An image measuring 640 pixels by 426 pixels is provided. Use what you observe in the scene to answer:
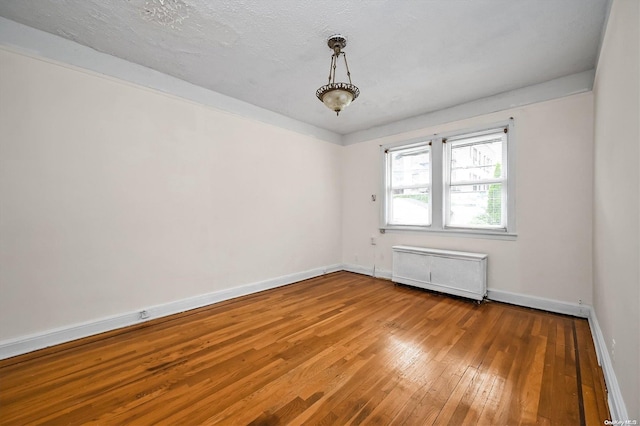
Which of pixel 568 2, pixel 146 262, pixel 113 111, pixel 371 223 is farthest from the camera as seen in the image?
pixel 371 223

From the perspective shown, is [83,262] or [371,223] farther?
[371,223]

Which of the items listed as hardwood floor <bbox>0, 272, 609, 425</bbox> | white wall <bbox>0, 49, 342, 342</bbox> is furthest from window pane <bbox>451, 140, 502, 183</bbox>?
white wall <bbox>0, 49, 342, 342</bbox>

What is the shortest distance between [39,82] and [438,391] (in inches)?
168

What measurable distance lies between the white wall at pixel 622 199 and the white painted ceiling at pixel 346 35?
1.97 feet

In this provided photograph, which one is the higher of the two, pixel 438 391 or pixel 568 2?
pixel 568 2

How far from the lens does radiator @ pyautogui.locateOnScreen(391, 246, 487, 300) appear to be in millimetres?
3645

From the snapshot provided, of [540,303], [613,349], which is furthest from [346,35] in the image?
[540,303]

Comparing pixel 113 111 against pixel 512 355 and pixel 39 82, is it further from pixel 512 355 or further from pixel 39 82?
pixel 512 355

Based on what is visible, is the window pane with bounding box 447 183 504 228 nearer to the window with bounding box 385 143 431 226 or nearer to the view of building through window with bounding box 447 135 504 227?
the view of building through window with bounding box 447 135 504 227

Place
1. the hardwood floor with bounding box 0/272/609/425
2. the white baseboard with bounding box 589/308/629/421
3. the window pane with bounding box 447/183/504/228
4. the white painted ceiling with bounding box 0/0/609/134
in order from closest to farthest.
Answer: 1. the white baseboard with bounding box 589/308/629/421
2. the hardwood floor with bounding box 0/272/609/425
3. the white painted ceiling with bounding box 0/0/609/134
4. the window pane with bounding box 447/183/504/228

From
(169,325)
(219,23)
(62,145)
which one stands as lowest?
(169,325)

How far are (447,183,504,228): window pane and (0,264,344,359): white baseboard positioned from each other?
10.4 feet

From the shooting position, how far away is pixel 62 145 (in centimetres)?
253

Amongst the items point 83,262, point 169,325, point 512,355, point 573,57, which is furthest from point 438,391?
point 573,57
